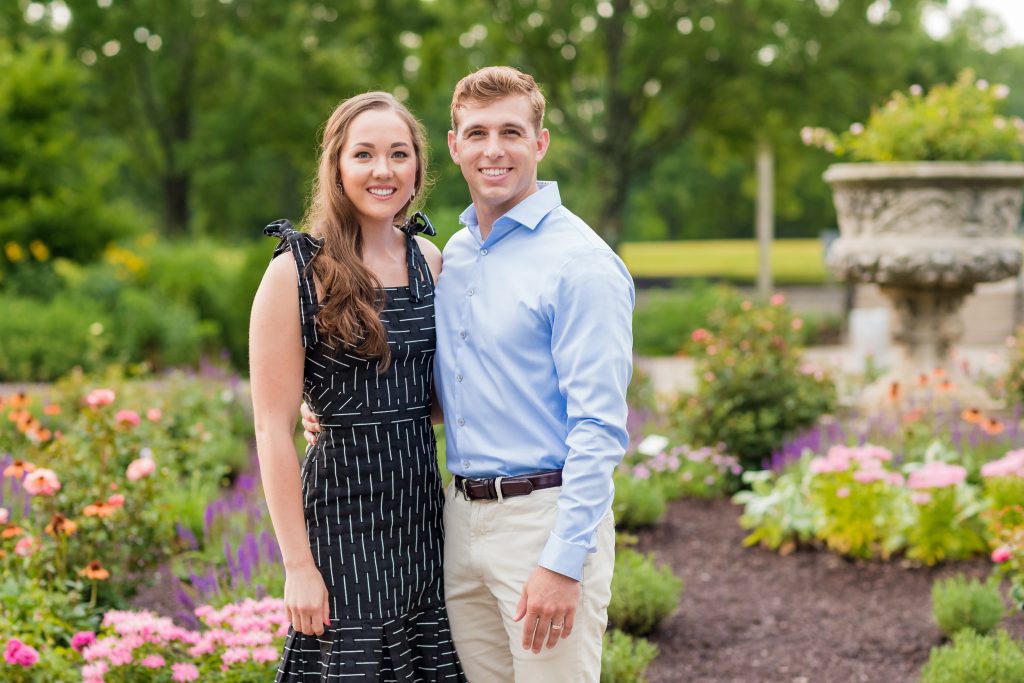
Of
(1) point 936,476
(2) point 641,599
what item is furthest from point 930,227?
(2) point 641,599

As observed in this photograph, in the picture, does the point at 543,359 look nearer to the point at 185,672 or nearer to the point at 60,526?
the point at 185,672

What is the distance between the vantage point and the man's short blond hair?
7.67 ft

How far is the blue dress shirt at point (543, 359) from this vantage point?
219 cm

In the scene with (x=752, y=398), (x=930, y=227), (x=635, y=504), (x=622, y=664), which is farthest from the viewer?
(x=930, y=227)

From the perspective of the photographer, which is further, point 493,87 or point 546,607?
point 493,87

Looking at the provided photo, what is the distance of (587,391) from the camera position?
86.7 inches

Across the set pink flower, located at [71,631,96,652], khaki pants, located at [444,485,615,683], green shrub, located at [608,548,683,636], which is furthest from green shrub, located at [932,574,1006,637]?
pink flower, located at [71,631,96,652]

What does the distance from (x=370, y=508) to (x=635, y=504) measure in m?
3.13

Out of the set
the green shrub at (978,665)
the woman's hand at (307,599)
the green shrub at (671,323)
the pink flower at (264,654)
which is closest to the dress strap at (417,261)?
the woman's hand at (307,599)

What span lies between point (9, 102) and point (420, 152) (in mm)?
11051

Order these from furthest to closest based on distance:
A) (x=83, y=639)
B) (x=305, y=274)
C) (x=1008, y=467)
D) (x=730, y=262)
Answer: (x=730, y=262) < (x=1008, y=467) < (x=83, y=639) < (x=305, y=274)

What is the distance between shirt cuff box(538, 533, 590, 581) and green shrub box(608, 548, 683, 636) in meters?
1.91

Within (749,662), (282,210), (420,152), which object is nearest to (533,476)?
(420,152)

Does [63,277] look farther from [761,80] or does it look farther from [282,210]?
[282,210]
